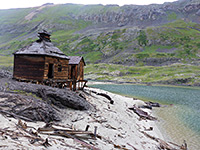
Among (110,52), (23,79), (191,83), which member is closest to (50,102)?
(23,79)

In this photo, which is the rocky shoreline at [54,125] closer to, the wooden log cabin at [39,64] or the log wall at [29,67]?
the wooden log cabin at [39,64]

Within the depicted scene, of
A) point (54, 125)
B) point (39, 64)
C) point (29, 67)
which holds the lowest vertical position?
point (54, 125)

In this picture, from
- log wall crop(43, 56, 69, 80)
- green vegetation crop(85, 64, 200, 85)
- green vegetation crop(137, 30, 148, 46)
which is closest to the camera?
log wall crop(43, 56, 69, 80)

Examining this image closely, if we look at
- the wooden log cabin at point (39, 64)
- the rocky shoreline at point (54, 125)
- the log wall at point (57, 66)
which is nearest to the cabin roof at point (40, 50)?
the wooden log cabin at point (39, 64)

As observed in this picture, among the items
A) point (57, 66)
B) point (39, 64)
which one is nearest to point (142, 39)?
point (57, 66)

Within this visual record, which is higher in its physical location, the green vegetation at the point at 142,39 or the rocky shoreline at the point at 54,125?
the green vegetation at the point at 142,39

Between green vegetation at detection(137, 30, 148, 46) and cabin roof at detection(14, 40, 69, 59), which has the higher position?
green vegetation at detection(137, 30, 148, 46)

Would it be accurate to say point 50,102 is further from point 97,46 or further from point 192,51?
point 97,46

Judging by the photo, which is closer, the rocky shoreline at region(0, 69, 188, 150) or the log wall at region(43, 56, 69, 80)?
the rocky shoreline at region(0, 69, 188, 150)

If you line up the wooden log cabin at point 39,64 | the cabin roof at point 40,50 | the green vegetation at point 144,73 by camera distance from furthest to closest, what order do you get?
1. the green vegetation at point 144,73
2. the cabin roof at point 40,50
3. the wooden log cabin at point 39,64

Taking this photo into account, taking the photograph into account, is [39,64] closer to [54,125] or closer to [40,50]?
[40,50]

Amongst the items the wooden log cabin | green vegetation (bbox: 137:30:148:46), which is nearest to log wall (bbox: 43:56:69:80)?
the wooden log cabin

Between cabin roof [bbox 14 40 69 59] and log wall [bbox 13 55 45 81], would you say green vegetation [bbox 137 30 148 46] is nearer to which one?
cabin roof [bbox 14 40 69 59]

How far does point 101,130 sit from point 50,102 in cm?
565
